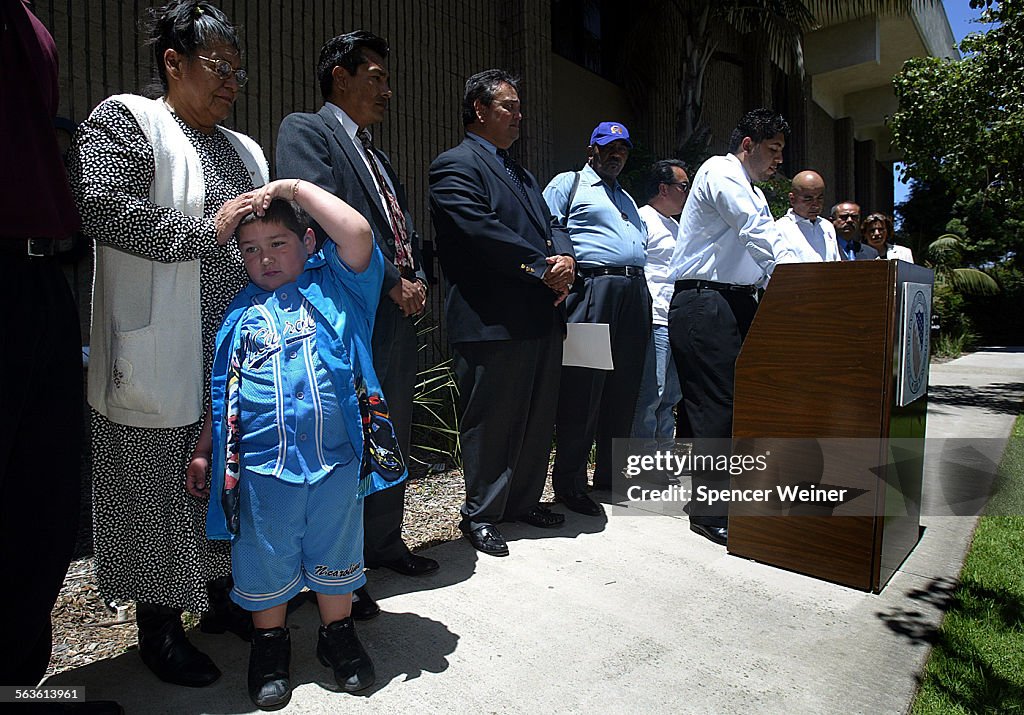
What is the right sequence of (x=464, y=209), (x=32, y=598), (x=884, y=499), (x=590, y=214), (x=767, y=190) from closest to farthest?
(x=32, y=598)
(x=884, y=499)
(x=464, y=209)
(x=590, y=214)
(x=767, y=190)

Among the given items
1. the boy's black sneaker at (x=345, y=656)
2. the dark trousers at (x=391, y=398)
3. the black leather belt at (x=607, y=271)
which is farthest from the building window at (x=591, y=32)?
the boy's black sneaker at (x=345, y=656)

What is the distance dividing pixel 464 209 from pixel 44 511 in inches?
78.3

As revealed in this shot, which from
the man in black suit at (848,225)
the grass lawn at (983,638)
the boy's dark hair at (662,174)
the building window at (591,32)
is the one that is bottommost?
the grass lawn at (983,638)

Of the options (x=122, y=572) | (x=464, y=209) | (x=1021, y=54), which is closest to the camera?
(x=122, y=572)

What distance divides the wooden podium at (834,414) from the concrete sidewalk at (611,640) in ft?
0.49

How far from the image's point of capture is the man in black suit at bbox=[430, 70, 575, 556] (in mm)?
3299

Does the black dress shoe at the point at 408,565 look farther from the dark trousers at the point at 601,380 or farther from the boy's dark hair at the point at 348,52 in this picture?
the boy's dark hair at the point at 348,52

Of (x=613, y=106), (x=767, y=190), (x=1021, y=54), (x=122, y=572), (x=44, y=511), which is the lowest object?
(x=122, y=572)

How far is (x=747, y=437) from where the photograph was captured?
3.30 m

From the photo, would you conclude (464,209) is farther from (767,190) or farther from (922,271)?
(767,190)

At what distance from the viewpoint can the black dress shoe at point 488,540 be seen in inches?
129

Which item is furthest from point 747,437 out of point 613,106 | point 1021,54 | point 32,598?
point 613,106

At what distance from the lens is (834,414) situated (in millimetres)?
3020

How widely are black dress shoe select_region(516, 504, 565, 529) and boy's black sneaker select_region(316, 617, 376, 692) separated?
1.58 m
